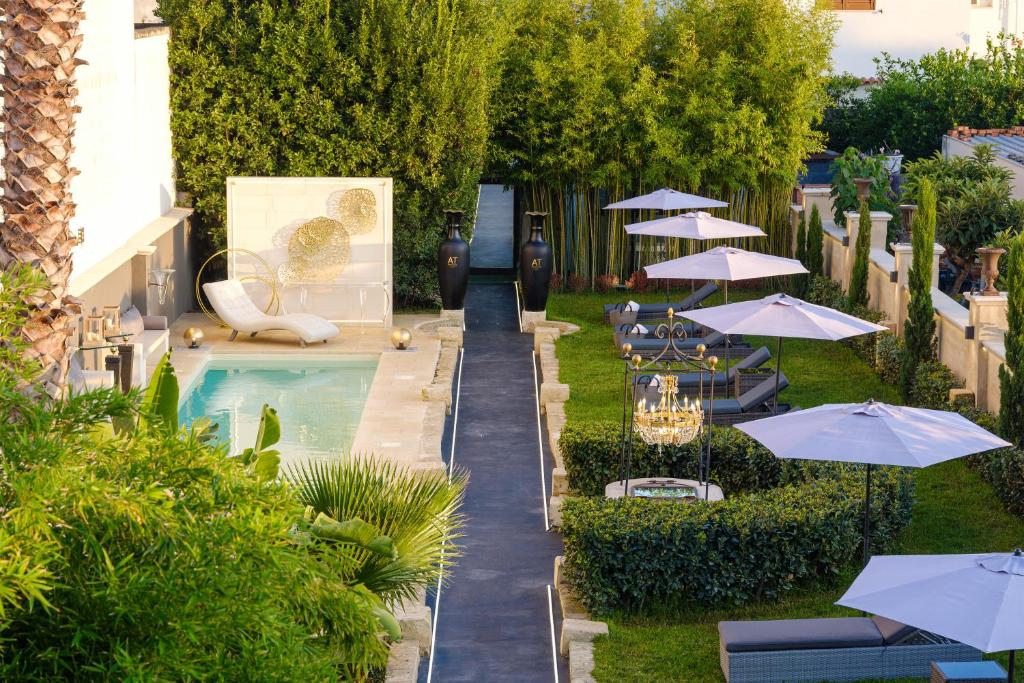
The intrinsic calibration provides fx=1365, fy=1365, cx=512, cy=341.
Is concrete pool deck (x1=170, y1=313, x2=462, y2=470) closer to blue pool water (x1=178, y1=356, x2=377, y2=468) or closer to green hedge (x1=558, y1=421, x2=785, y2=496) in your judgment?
blue pool water (x1=178, y1=356, x2=377, y2=468)

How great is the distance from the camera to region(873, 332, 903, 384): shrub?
678 inches

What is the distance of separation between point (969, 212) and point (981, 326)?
7.46 meters

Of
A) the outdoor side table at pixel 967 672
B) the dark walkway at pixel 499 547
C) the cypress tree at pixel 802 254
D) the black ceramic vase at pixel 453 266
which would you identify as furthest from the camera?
the cypress tree at pixel 802 254

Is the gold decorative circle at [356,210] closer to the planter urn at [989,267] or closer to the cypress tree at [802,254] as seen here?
the cypress tree at [802,254]

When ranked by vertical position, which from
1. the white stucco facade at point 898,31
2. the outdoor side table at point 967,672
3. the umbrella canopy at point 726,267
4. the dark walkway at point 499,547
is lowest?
the dark walkway at point 499,547

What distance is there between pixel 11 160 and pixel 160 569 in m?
4.23

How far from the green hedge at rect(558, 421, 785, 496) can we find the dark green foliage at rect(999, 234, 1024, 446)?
253cm

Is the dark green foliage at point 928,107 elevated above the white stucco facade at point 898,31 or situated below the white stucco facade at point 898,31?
below

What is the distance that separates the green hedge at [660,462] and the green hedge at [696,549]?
67.7 inches

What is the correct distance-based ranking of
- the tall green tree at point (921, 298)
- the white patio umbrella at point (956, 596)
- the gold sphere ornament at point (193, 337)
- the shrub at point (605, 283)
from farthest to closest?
the shrub at point (605, 283)
the gold sphere ornament at point (193, 337)
the tall green tree at point (921, 298)
the white patio umbrella at point (956, 596)

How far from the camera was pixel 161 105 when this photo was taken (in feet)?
68.3

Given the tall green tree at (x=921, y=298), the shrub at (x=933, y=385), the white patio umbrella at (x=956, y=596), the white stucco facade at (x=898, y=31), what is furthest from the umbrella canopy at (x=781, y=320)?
the white stucco facade at (x=898, y=31)

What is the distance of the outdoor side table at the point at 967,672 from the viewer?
8281 mm

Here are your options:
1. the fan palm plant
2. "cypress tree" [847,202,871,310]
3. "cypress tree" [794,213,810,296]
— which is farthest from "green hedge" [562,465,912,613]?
"cypress tree" [794,213,810,296]
